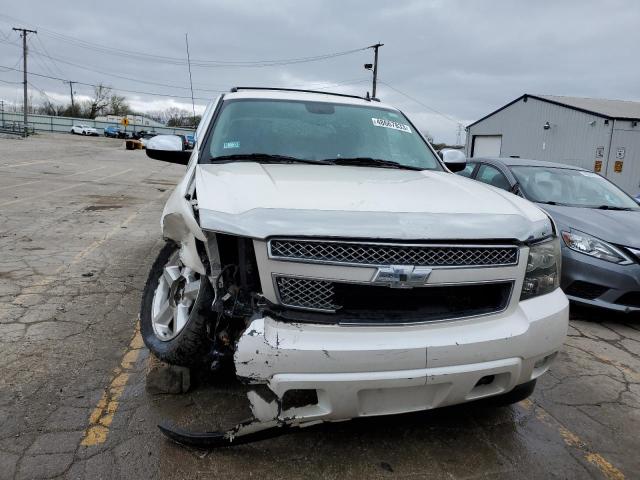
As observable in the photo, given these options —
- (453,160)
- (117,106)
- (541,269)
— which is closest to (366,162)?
(453,160)

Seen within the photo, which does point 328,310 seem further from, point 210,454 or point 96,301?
point 96,301

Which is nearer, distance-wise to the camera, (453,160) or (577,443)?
(577,443)

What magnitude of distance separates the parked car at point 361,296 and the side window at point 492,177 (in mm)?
3661

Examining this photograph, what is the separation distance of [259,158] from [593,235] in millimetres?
3378

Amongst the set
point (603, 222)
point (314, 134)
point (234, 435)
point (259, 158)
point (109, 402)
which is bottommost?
point (109, 402)

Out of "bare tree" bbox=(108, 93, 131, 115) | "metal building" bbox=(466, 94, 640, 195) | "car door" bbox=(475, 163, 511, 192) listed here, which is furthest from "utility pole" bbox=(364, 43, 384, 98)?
"bare tree" bbox=(108, 93, 131, 115)

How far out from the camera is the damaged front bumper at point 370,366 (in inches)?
80.4

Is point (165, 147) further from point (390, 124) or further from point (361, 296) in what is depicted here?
point (361, 296)

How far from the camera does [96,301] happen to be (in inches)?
178

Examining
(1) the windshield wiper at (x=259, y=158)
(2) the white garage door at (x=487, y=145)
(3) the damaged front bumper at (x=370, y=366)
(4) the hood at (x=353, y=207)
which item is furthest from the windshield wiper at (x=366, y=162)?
(2) the white garage door at (x=487, y=145)

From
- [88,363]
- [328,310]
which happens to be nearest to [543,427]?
[328,310]

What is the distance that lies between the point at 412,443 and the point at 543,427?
2.72ft

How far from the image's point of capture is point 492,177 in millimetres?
6520

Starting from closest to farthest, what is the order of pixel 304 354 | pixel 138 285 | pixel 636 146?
pixel 304 354 → pixel 138 285 → pixel 636 146
